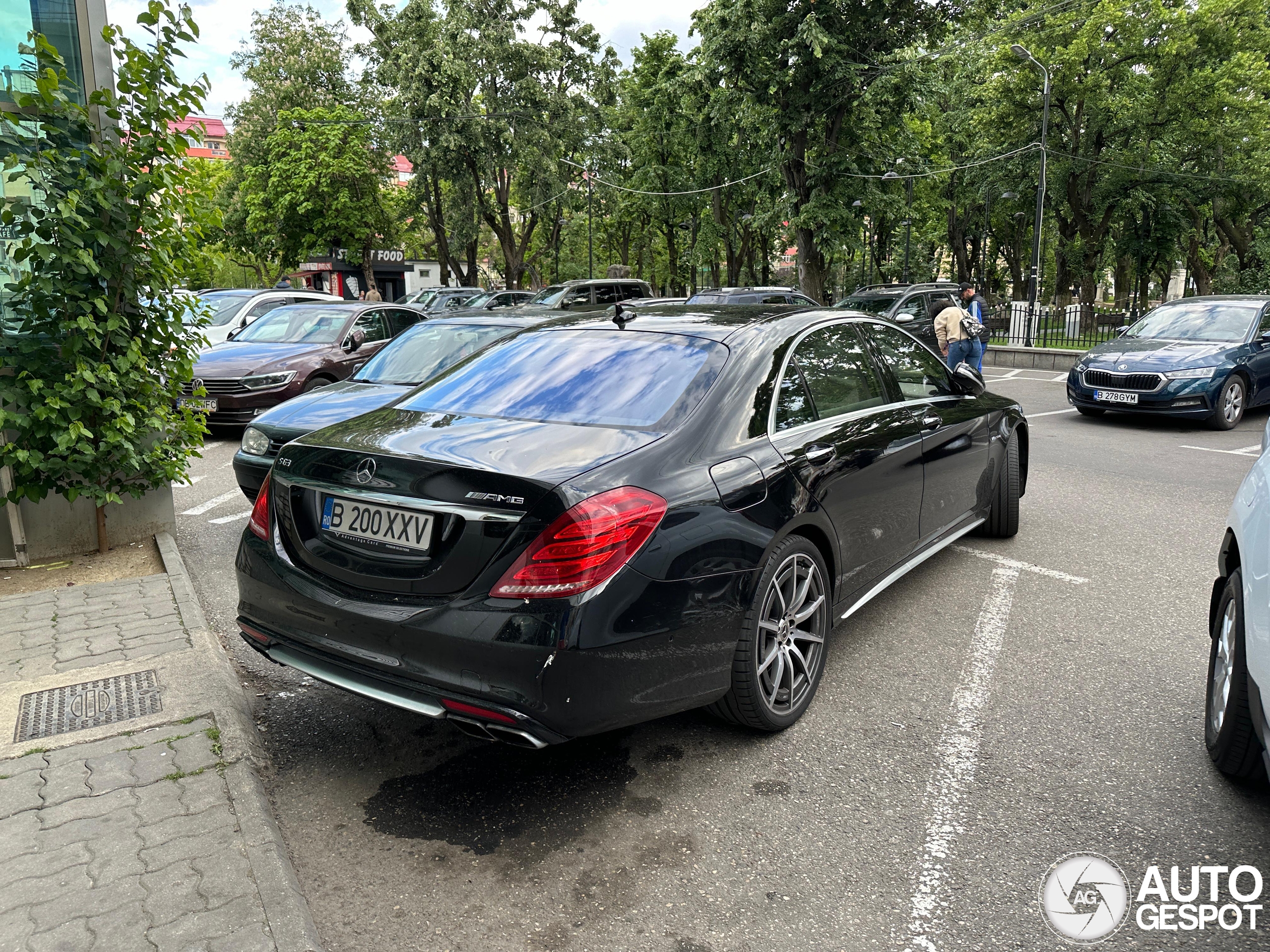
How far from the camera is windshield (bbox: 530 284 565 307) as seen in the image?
62.0 feet

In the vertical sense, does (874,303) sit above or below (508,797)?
above

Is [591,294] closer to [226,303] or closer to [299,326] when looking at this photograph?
[226,303]

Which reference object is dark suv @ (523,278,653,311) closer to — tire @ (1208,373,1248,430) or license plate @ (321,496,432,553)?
tire @ (1208,373,1248,430)

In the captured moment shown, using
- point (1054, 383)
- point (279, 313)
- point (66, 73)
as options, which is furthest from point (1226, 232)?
point (66, 73)

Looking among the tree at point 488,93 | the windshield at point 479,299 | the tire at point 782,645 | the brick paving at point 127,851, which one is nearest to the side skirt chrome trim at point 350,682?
the brick paving at point 127,851

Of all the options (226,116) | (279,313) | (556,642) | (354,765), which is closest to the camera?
(556,642)

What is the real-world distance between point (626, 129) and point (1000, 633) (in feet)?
143

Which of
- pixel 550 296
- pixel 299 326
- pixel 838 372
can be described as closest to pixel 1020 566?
pixel 838 372

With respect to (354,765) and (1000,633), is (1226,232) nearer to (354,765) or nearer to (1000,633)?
(1000,633)

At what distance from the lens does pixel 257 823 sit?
288 cm

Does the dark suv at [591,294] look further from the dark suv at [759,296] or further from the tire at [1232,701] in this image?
the tire at [1232,701]

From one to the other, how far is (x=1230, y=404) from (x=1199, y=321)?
4.64 feet

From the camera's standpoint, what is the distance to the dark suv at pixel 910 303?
18.2m

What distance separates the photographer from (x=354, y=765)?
137 inches
